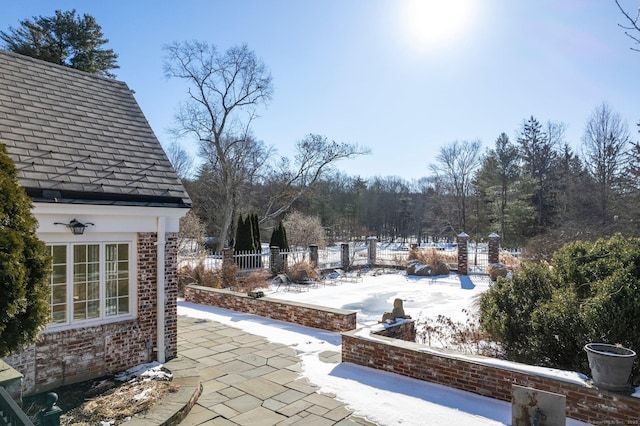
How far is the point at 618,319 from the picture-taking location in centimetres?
475

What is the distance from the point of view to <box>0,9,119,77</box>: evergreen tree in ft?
67.4

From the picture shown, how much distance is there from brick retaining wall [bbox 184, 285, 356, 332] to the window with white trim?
3.56m

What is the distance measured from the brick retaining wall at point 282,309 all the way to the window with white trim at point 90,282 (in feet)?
11.7

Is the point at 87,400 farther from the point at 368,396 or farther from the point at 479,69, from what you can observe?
the point at 479,69

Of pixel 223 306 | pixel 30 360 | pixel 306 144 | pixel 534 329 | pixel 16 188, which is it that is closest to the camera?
pixel 16 188

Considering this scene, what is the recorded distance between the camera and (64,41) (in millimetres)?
22078

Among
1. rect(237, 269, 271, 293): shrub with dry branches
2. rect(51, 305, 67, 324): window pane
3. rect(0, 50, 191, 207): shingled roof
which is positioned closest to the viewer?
rect(51, 305, 67, 324): window pane

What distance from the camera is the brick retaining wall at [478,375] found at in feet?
13.2

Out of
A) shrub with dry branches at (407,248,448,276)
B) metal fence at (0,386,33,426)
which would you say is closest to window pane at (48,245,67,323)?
metal fence at (0,386,33,426)

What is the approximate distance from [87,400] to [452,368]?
14.8 ft

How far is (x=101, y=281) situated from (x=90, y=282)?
0.14 metres

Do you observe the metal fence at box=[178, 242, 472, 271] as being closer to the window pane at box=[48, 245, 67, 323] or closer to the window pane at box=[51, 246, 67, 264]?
the window pane at box=[48, 245, 67, 323]

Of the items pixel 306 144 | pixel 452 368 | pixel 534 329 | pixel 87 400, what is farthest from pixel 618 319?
pixel 306 144

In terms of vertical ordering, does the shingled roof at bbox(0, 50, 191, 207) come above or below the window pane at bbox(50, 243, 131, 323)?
above
